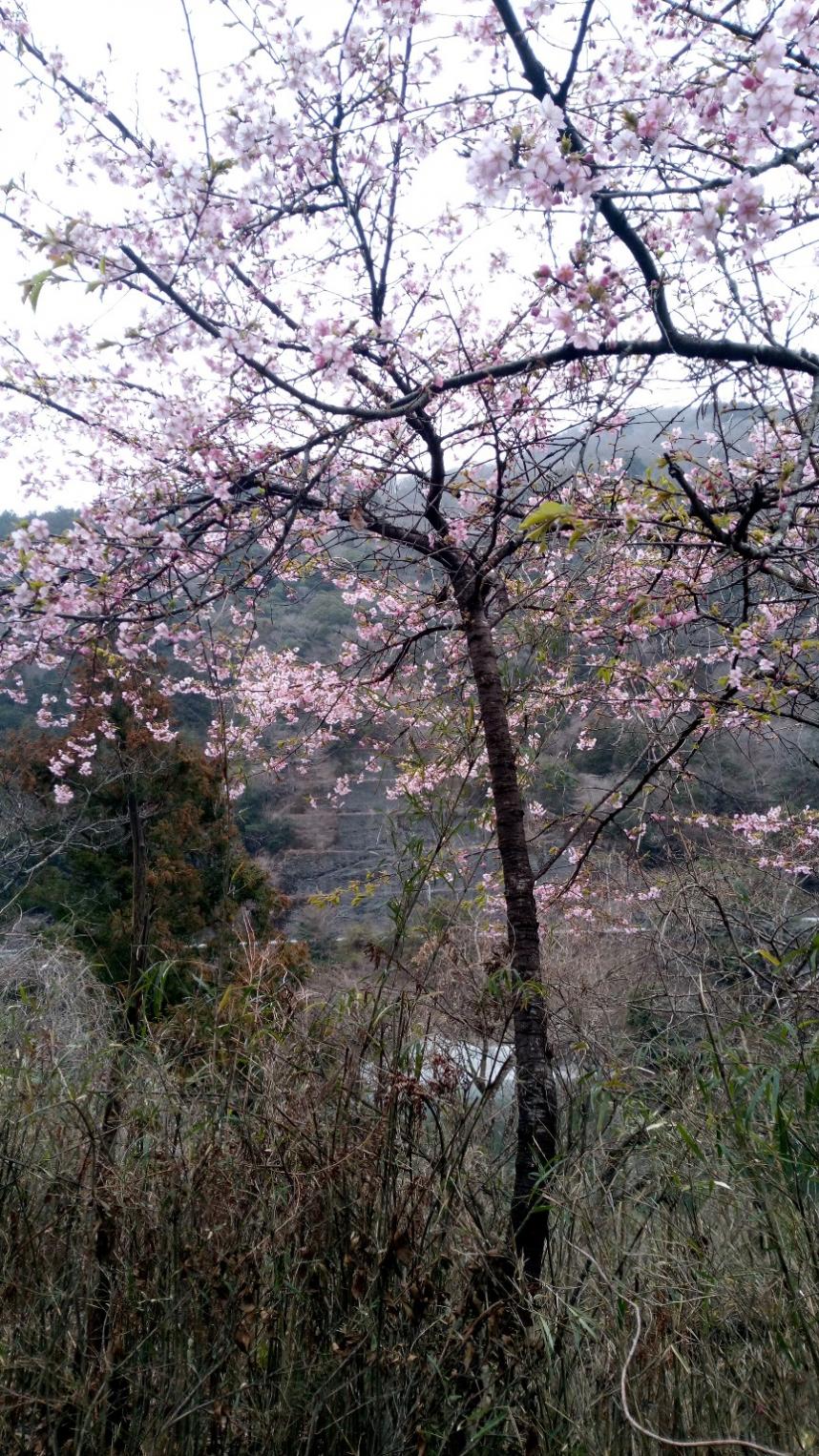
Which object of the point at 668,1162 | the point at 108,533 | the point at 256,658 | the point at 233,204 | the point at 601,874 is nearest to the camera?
the point at 668,1162

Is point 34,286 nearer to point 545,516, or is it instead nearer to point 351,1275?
point 545,516

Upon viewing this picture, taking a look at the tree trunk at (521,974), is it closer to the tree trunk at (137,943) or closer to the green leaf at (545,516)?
the tree trunk at (137,943)

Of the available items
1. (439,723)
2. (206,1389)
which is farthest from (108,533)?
(206,1389)

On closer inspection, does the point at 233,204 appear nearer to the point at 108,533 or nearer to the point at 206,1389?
the point at 108,533

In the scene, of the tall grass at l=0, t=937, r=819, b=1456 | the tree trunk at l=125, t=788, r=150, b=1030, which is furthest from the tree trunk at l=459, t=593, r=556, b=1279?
the tree trunk at l=125, t=788, r=150, b=1030

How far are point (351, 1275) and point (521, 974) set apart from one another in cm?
123

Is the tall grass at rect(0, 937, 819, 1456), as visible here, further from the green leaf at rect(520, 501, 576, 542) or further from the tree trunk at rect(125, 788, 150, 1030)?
the green leaf at rect(520, 501, 576, 542)

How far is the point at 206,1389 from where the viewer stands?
65.7 inches

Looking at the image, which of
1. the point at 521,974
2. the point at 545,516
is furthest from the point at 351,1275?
the point at 545,516

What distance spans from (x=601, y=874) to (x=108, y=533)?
19.0ft

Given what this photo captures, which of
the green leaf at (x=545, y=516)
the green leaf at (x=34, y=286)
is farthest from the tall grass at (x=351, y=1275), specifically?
the green leaf at (x=34, y=286)

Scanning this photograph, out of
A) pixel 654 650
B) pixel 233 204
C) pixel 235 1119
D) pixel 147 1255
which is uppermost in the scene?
pixel 233 204

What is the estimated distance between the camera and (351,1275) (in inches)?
71.4

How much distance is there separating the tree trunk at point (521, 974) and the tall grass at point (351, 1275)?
23 cm
